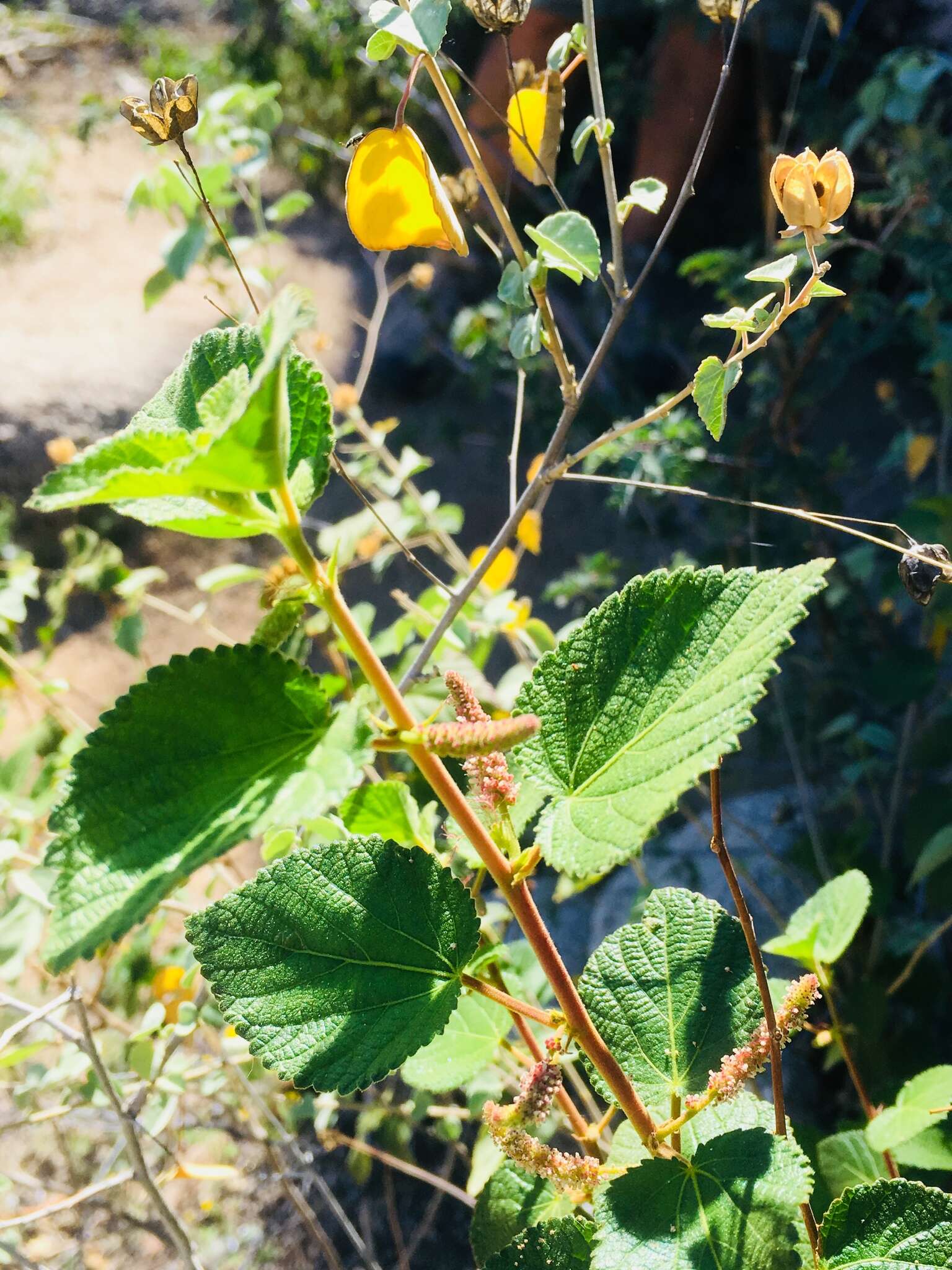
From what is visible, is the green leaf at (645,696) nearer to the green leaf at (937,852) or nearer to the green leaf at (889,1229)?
the green leaf at (889,1229)

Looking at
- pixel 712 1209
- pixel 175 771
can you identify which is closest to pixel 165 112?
pixel 175 771

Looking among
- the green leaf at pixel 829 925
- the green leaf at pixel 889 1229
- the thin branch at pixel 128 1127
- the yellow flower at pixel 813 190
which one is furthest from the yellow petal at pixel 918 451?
the thin branch at pixel 128 1127

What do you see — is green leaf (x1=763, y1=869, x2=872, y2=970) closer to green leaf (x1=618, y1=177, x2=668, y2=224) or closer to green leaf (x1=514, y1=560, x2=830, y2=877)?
green leaf (x1=514, y1=560, x2=830, y2=877)

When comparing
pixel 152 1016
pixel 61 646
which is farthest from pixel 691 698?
pixel 61 646

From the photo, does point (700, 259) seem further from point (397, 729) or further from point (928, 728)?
point (397, 729)

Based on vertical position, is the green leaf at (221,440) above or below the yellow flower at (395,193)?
below

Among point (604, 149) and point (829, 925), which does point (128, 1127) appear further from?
point (604, 149)
